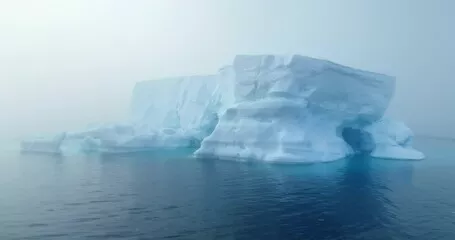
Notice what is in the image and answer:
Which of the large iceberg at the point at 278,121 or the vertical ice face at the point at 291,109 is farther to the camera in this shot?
the large iceberg at the point at 278,121

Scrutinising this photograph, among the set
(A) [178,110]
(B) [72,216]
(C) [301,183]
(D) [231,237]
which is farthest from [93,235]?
(A) [178,110]

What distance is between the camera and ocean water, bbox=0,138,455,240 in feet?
25.1

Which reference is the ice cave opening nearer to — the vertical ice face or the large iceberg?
the large iceberg

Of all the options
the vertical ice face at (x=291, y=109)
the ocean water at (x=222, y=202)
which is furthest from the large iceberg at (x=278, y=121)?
the ocean water at (x=222, y=202)

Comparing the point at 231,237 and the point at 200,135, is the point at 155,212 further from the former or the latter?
the point at 200,135

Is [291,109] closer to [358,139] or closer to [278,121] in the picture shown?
[278,121]

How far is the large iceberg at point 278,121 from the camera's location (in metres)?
17.0

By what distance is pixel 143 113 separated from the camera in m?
26.0

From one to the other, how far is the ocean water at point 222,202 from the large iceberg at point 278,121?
1.64 meters

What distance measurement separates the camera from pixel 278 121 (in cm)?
1716

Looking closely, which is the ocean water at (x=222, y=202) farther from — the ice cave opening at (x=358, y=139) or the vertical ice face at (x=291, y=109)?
the ice cave opening at (x=358, y=139)

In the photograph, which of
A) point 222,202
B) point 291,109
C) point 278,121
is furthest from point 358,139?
point 222,202

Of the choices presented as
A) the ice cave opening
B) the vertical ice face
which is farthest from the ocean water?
the ice cave opening

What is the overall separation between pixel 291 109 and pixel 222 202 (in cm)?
806
